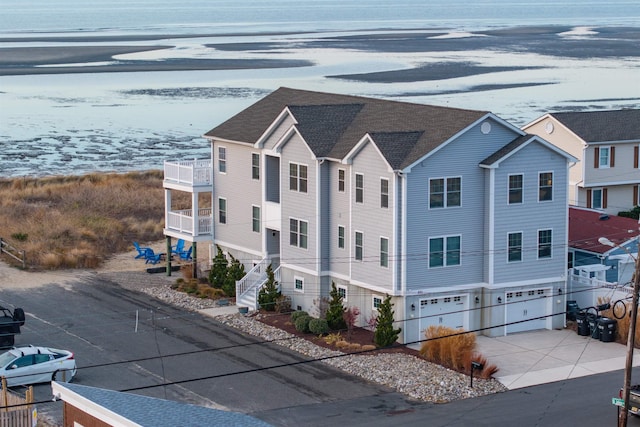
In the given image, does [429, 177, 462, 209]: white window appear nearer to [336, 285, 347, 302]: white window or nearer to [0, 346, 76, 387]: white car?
[336, 285, 347, 302]: white window

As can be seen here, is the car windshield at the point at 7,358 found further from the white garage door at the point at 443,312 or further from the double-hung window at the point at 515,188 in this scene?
the double-hung window at the point at 515,188

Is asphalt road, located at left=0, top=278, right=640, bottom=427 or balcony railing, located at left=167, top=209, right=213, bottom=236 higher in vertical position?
balcony railing, located at left=167, top=209, right=213, bottom=236

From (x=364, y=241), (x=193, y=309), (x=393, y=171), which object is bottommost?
(x=193, y=309)

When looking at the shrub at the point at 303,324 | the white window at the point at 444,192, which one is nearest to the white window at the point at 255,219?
the shrub at the point at 303,324

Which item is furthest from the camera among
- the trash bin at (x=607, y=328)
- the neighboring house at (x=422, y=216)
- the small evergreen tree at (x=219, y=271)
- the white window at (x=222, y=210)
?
the white window at (x=222, y=210)

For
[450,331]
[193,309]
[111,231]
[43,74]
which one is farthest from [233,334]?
[43,74]

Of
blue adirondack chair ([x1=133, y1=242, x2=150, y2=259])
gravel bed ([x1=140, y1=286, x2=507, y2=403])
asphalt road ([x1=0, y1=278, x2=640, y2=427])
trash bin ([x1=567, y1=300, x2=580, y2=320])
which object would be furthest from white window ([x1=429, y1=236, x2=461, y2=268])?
blue adirondack chair ([x1=133, y1=242, x2=150, y2=259])

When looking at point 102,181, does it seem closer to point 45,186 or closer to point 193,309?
point 45,186
